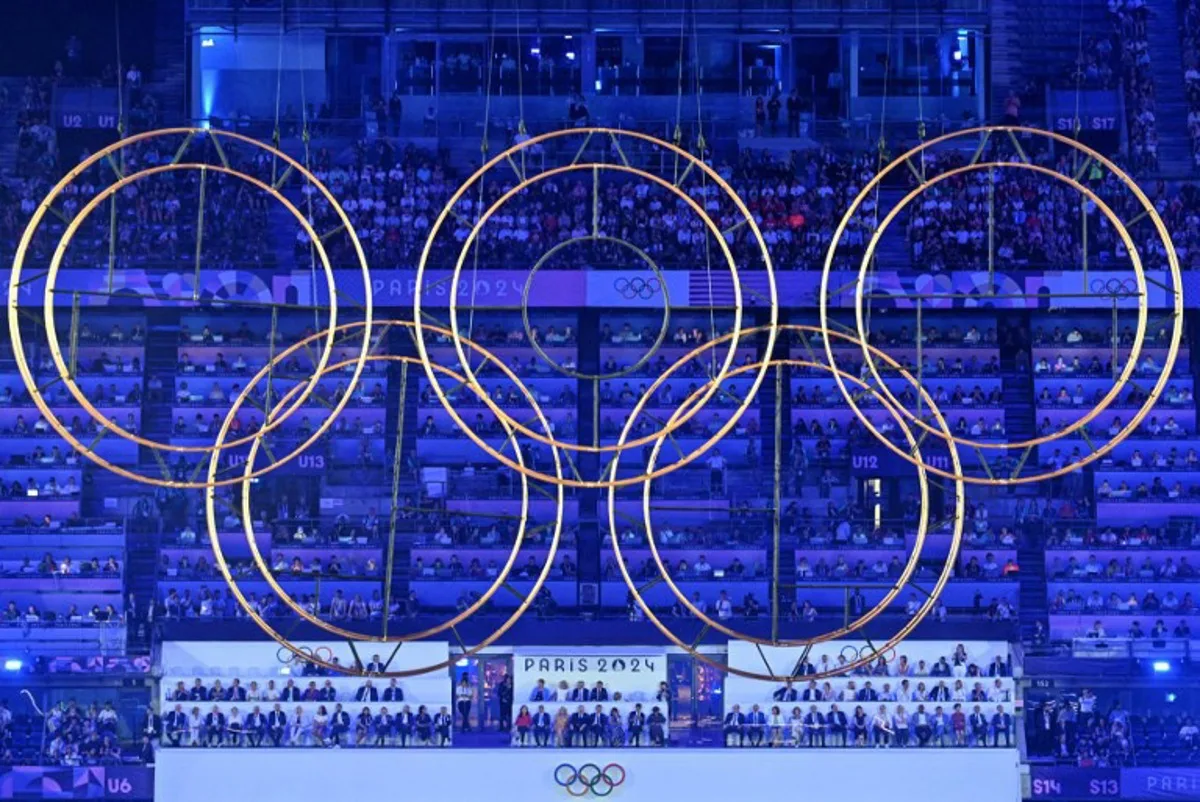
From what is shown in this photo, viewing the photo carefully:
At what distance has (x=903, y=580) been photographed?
44.3 metres

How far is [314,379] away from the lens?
3872 centimetres

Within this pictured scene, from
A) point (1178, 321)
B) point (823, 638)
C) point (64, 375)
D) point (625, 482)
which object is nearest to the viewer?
point (64, 375)

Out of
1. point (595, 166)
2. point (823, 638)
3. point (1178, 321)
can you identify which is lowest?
point (823, 638)

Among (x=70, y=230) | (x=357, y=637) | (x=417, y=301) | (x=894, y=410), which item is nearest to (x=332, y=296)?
(x=417, y=301)

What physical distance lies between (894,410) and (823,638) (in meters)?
4.19

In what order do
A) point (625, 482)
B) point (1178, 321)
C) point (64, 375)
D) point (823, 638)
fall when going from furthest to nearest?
point (823, 638) < point (625, 482) < point (1178, 321) < point (64, 375)

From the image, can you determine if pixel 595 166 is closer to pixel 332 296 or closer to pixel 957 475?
pixel 332 296

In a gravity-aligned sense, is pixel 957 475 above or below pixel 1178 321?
below

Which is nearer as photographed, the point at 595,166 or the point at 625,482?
the point at 595,166

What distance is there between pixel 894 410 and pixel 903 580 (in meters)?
3.07

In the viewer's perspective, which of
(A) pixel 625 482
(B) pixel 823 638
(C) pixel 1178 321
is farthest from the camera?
(B) pixel 823 638

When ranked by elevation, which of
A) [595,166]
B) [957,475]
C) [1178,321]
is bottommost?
[957,475]

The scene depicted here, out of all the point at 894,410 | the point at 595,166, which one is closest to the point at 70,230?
the point at 595,166

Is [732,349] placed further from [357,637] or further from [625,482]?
[357,637]
